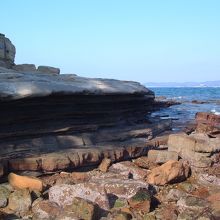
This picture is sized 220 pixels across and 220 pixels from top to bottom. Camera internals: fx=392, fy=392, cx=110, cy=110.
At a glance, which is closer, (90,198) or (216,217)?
(216,217)

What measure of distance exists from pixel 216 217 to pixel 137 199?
1543mm

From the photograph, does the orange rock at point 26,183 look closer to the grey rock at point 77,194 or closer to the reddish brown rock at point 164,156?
the grey rock at point 77,194

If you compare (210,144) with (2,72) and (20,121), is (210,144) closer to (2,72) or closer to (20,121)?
(20,121)

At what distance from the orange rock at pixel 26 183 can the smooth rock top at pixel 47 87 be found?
1.90 metres

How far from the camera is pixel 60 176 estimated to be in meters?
9.60

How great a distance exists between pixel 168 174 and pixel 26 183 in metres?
3.27

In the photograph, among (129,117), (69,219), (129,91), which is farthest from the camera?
(129,117)

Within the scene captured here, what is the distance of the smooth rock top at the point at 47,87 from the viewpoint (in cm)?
941

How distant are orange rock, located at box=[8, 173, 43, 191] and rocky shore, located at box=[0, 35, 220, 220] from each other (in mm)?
22

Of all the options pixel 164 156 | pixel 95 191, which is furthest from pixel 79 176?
pixel 164 156

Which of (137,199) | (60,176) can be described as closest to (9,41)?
(60,176)

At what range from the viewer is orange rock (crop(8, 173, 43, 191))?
8461 millimetres

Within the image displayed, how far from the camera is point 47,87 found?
1010 centimetres

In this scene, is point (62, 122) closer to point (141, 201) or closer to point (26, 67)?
point (141, 201)
